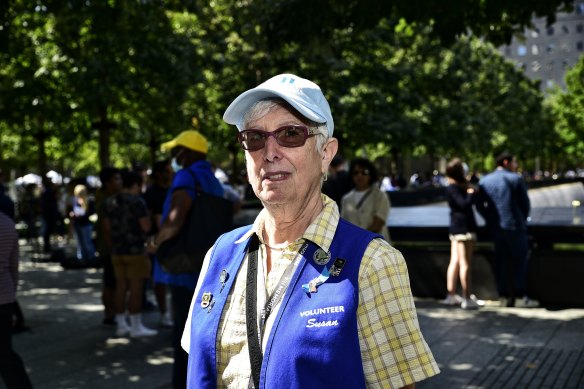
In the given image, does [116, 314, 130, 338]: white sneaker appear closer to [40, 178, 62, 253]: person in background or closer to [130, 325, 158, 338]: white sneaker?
[130, 325, 158, 338]: white sneaker

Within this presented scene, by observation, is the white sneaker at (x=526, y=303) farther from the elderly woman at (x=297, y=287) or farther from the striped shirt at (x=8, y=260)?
the elderly woman at (x=297, y=287)

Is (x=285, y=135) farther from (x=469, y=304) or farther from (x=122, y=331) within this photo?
(x=469, y=304)

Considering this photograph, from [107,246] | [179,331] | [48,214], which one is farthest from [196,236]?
[48,214]

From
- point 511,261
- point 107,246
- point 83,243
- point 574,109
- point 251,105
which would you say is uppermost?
point 574,109

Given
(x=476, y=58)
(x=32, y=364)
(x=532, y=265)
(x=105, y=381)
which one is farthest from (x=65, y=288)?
(x=476, y=58)

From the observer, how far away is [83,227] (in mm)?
16156

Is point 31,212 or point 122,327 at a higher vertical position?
point 31,212

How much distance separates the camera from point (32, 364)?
7582mm

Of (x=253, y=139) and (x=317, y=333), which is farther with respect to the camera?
(x=253, y=139)

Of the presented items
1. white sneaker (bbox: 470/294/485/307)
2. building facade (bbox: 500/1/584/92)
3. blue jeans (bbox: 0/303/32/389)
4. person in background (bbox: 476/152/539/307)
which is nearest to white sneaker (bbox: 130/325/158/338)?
blue jeans (bbox: 0/303/32/389)

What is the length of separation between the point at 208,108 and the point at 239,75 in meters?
2.82

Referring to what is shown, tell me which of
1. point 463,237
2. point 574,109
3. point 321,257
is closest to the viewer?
point 321,257

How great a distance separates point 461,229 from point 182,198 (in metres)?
5.37

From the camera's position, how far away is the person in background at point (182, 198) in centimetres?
524
